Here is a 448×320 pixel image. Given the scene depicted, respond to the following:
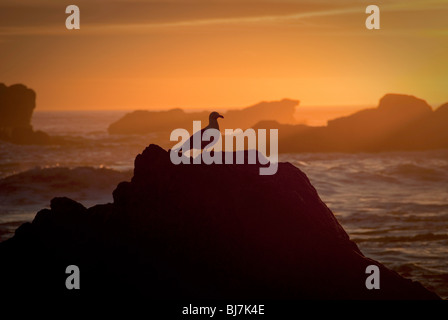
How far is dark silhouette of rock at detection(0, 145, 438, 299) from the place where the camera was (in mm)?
10273

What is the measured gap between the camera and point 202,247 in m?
10.5

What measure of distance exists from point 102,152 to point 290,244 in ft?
220

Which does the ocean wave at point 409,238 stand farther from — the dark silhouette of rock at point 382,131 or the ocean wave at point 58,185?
the dark silhouette of rock at point 382,131

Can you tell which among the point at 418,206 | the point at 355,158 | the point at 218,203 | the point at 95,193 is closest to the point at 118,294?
the point at 218,203

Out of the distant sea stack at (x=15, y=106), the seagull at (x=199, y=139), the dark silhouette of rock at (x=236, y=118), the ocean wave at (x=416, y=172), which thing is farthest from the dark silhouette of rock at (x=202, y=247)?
the dark silhouette of rock at (x=236, y=118)

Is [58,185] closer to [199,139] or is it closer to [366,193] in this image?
[366,193]

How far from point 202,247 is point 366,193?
86.9 feet

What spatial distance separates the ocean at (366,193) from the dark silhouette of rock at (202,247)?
6.27 metres

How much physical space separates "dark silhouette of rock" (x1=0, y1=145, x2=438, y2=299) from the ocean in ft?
20.6

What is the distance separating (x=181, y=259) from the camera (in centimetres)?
1054

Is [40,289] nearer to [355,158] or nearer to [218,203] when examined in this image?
[218,203]

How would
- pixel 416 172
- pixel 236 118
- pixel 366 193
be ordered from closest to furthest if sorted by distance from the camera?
pixel 366 193, pixel 416 172, pixel 236 118

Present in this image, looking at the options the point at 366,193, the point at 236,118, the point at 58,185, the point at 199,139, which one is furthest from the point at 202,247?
the point at 236,118

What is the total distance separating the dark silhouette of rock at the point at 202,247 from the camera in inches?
404
